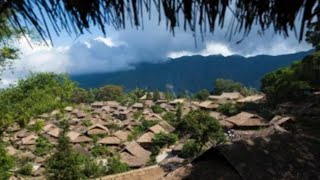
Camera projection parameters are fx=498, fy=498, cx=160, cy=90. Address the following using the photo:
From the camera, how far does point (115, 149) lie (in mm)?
44281

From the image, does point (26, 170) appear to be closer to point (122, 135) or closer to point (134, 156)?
point (134, 156)

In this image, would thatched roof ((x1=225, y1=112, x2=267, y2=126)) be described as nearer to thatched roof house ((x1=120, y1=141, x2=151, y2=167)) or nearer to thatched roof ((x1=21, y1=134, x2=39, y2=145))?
thatched roof house ((x1=120, y1=141, x2=151, y2=167))

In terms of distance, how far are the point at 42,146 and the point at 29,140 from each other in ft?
11.5

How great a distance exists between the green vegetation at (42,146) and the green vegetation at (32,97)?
22.1m

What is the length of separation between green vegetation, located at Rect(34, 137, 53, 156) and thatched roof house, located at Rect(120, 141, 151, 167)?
7.93m

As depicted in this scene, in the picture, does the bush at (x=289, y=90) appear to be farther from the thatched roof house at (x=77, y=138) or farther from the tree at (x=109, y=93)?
the tree at (x=109, y=93)

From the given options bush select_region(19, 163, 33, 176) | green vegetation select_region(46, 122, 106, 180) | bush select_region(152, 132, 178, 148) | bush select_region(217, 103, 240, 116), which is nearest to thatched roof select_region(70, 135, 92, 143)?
bush select_region(152, 132, 178, 148)

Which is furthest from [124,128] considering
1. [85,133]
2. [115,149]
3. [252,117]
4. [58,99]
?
[58,99]

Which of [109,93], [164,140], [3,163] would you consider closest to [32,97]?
[3,163]

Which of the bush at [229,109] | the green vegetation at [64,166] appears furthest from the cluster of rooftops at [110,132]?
the green vegetation at [64,166]

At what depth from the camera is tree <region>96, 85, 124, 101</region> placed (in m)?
113

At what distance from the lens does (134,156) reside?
37688 mm

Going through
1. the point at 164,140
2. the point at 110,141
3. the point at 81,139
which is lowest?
the point at 81,139

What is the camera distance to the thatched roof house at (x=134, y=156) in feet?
117
